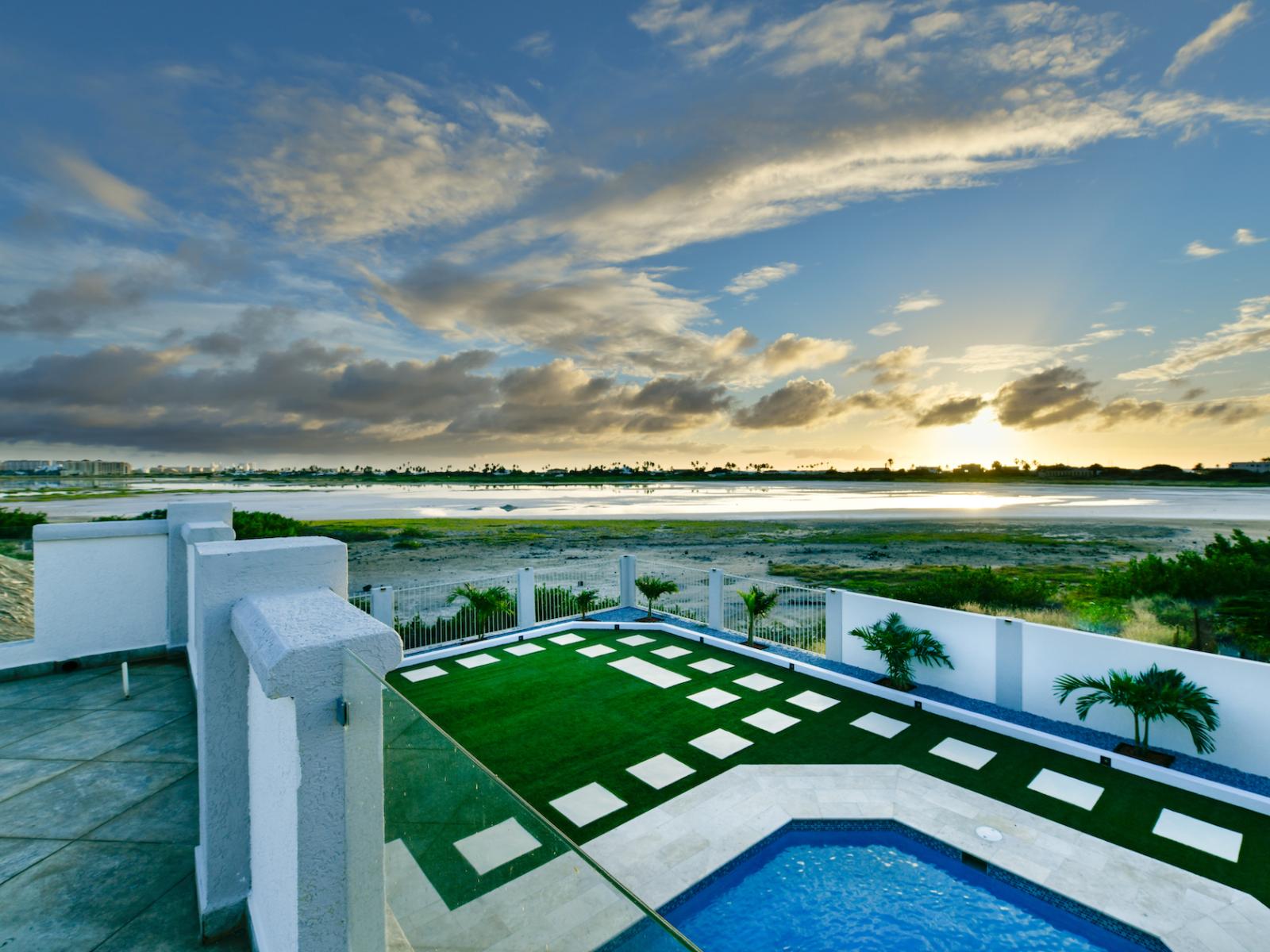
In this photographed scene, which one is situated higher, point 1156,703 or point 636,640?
point 1156,703

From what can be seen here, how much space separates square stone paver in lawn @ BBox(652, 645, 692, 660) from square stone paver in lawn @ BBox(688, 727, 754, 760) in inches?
127

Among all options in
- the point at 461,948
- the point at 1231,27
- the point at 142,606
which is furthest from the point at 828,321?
the point at 461,948

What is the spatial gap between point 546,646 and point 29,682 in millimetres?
7732

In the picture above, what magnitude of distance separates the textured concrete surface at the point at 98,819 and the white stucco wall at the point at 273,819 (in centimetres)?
47

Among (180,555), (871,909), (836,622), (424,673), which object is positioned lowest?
(871,909)

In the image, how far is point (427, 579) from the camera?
39.1 metres

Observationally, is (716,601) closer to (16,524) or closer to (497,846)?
(497,846)

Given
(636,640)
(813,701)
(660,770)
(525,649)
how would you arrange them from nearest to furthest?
(660,770)
(813,701)
(525,649)
(636,640)

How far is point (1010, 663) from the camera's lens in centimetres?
923

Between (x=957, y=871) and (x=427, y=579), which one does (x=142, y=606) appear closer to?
(x=957, y=871)

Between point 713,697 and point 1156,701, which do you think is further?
point 713,697

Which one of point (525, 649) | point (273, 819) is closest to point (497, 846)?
point (273, 819)

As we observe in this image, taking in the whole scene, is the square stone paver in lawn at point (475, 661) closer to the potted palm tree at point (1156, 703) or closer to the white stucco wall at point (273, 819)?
the white stucco wall at point (273, 819)

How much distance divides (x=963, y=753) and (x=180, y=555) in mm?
10114
